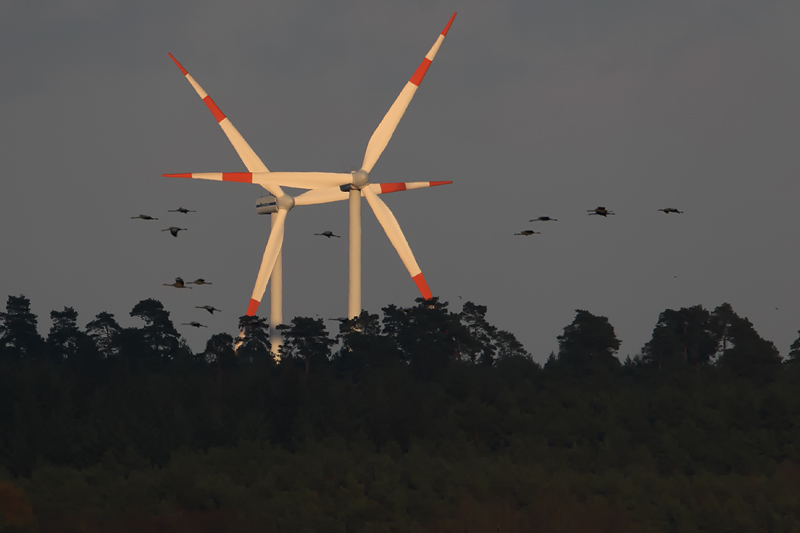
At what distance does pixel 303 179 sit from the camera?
4599 inches

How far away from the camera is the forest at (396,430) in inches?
3164

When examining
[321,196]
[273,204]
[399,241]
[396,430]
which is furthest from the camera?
[273,204]

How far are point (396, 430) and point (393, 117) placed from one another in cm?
3201

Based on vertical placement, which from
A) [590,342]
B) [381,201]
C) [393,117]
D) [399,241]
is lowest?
[590,342]

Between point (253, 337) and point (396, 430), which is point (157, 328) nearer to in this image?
point (253, 337)

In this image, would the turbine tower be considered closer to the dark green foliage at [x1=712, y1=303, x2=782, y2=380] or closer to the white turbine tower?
the white turbine tower

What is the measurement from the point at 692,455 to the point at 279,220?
48465 millimetres

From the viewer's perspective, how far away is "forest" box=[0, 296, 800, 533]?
264 feet

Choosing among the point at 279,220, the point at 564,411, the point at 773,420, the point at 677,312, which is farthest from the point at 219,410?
the point at 677,312

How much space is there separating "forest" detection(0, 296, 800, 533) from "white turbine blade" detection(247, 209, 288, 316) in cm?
766

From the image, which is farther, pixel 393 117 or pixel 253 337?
pixel 253 337

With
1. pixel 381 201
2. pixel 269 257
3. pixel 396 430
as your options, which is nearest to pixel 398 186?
pixel 381 201

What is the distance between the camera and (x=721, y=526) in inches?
3115

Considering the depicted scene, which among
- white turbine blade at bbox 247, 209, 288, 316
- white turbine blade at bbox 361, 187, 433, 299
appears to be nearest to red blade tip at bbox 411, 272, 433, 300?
white turbine blade at bbox 361, 187, 433, 299
